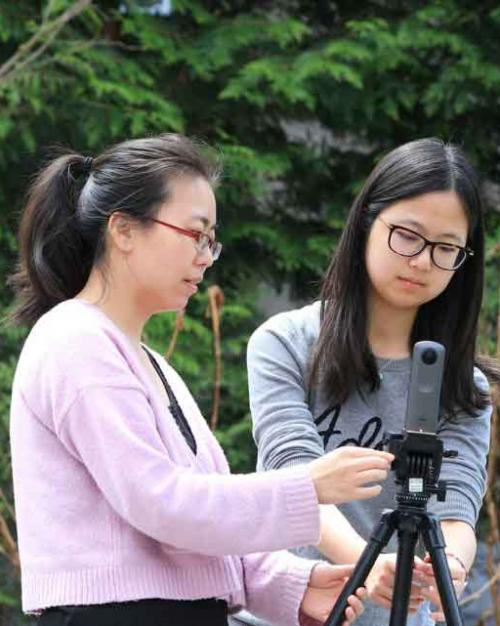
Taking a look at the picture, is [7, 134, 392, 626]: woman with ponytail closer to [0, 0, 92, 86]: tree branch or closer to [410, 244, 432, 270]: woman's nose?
[410, 244, 432, 270]: woman's nose

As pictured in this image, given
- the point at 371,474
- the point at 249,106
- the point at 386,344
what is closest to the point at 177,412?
the point at 371,474

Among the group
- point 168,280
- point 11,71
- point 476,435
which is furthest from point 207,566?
point 11,71

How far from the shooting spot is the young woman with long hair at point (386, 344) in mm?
2090

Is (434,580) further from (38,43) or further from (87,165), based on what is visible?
(38,43)

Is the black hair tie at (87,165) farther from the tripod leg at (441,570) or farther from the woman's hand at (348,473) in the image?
the tripod leg at (441,570)

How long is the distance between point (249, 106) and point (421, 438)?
3413 mm

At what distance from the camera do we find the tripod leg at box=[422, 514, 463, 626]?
172 cm

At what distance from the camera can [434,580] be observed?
5.94 ft

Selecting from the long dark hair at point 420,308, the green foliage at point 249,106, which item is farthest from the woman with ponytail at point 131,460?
the green foliage at point 249,106

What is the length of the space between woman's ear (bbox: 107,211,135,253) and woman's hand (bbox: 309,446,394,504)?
1.41 ft

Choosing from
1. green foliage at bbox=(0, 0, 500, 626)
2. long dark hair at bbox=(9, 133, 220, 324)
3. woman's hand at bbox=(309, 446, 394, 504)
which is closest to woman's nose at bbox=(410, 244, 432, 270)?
long dark hair at bbox=(9, 133, 220, 324)

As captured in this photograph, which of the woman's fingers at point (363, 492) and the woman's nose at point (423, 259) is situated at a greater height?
the woman's nose at point (423, 259)

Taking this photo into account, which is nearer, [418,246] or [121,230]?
[121,230]

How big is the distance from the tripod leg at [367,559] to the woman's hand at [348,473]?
73 mm
